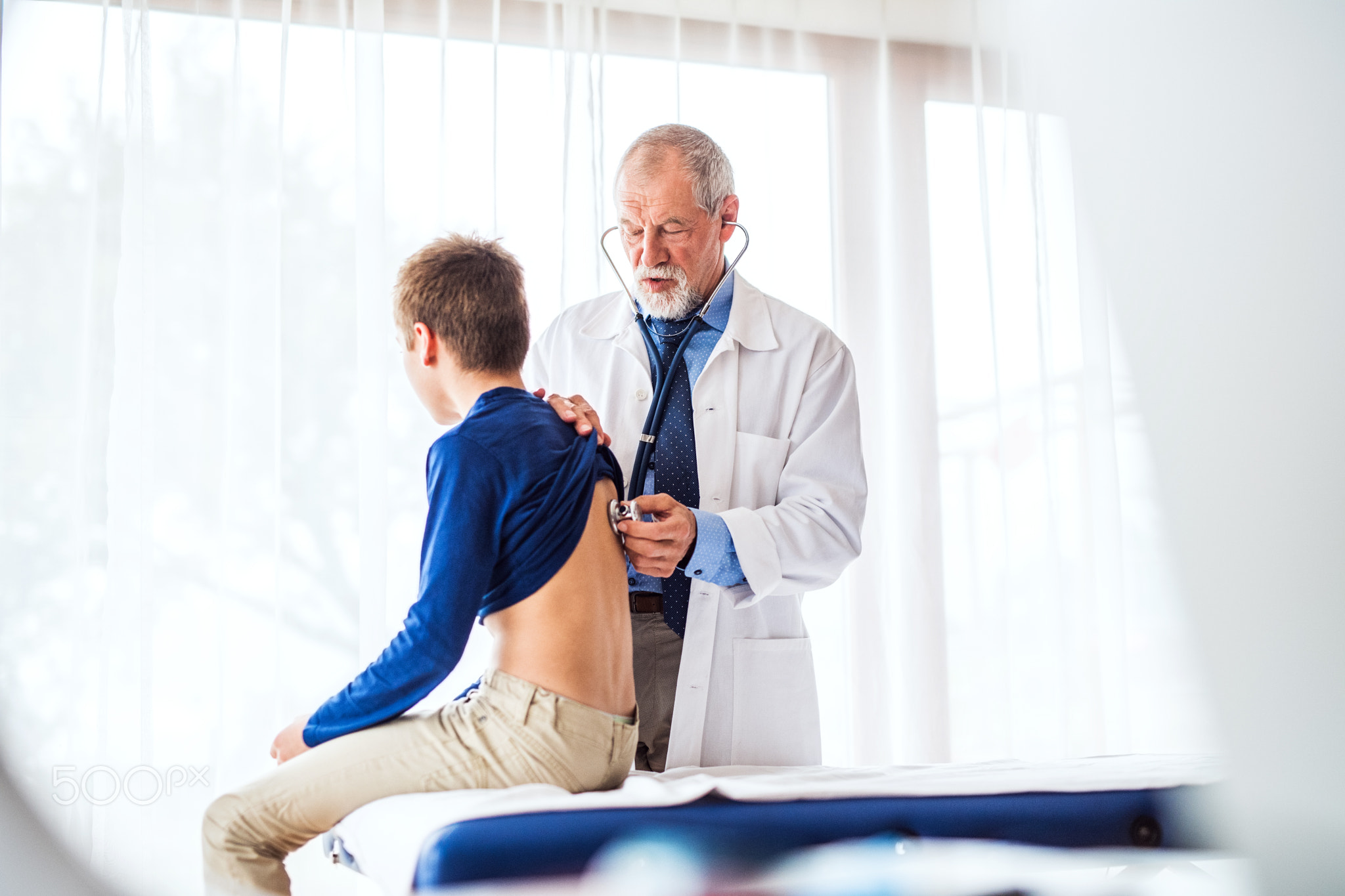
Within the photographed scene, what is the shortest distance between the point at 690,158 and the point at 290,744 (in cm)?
105

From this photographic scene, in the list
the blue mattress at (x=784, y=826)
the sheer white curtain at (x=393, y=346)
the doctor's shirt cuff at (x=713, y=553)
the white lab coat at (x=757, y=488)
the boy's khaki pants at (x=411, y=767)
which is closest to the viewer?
the blue mattress at (x=784, y=826)

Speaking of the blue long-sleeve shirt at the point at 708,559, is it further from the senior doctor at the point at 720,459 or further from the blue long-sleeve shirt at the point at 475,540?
the blue long-sleeve shirt at the point at 475,540

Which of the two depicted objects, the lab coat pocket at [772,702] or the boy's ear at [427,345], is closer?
the boy's ear at [427,345]

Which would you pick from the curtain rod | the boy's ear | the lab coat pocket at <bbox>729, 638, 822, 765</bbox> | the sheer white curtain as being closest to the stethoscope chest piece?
the boy's ear

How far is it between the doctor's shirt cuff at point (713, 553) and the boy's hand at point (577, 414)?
0.57ft

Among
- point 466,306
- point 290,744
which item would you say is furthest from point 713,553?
point 290,744

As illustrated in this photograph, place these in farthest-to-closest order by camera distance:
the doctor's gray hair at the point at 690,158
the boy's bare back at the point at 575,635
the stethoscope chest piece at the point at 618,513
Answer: the doctor's gray hair at the point at 690,158
the stethoscope chest piece at the point at 618,513
the boy's bare back at the point at 575,635

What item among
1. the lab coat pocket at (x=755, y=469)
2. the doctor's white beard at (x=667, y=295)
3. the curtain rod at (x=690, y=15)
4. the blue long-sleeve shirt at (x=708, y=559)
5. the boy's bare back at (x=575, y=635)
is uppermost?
the curtain rod at (x=690, y=15)

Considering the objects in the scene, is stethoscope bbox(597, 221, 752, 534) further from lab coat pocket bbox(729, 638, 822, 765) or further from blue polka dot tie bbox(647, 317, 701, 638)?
lab coat pocket bbox(729, 638, 822, 765)

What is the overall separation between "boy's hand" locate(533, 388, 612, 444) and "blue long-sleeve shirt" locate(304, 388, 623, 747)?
60 mm

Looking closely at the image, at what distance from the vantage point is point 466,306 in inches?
49.4

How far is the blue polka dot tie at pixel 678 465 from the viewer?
1.57 meters

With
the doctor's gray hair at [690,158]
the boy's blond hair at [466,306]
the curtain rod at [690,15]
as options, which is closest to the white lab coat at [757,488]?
→ the doctor's gray hair at [690,158]

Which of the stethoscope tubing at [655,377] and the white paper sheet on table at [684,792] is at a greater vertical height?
the stethoscope tubing at [655,377]
